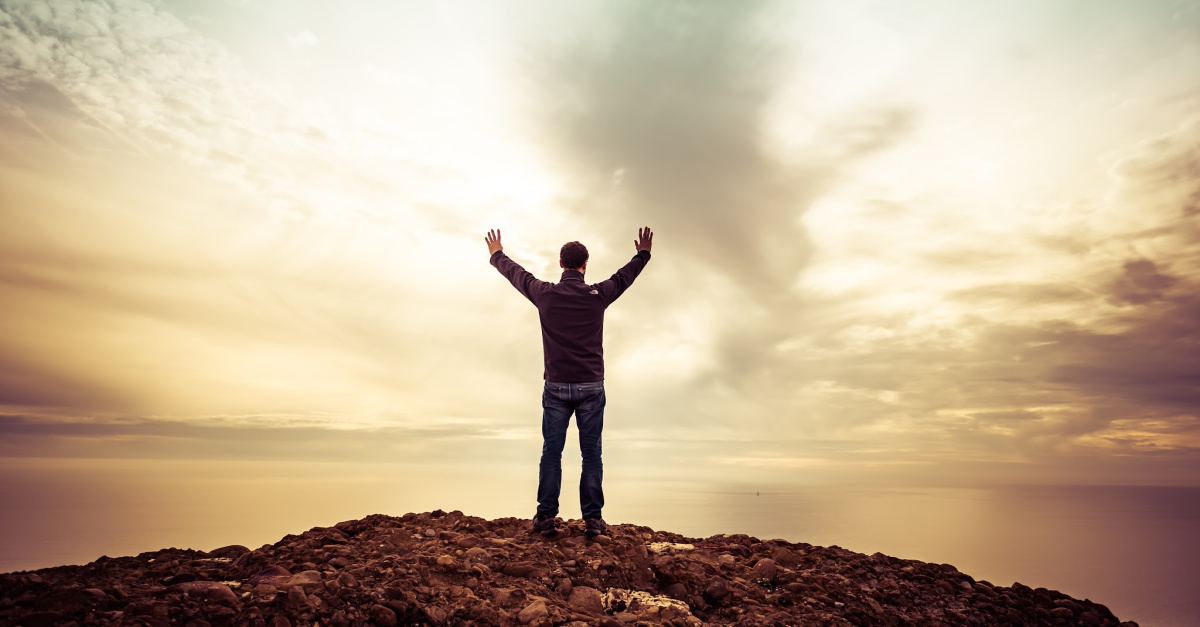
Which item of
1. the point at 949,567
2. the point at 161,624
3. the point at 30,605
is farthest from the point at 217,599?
the point at 949,567

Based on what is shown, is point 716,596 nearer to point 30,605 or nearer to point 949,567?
point 949,567

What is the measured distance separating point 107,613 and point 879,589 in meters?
8.77

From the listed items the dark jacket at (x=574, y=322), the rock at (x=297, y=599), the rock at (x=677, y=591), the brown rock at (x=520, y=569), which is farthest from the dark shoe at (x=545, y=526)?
the rock at (x=297, y=599)

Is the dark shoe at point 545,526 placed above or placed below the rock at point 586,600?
above

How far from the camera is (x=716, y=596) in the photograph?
8492mm

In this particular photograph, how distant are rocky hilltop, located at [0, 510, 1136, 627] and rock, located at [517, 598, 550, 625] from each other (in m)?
0.02

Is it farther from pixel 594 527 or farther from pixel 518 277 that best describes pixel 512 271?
pixel 594 527

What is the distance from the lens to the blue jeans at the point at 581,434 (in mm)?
9656

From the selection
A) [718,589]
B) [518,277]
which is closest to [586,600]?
[718,589]

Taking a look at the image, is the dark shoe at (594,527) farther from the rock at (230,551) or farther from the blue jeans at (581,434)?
the rock at (230,551)

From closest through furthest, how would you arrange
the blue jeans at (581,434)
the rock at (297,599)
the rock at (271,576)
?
1. the rock at (297,599)
2. the rock at (271,576)
3. the blue jeans at (581,434)

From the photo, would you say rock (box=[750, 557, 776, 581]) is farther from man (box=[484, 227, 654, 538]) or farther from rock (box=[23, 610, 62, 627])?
rock (box=[23, 610, 62, 627])

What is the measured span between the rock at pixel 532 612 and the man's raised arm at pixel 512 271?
419 cm

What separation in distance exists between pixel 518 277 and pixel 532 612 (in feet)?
15.6
